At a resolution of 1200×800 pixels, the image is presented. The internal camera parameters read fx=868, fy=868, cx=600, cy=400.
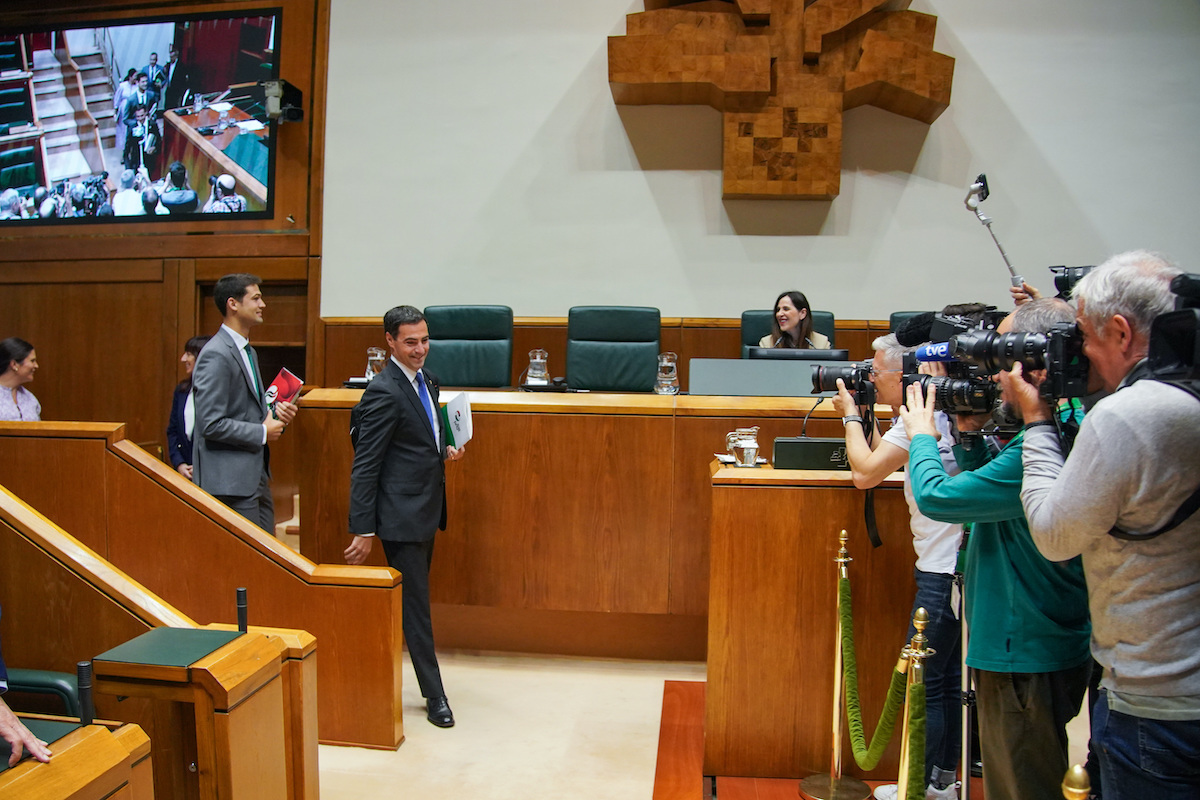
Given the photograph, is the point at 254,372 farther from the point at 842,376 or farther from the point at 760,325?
the point at 760,325

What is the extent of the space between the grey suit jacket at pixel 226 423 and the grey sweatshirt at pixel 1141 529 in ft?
7.70

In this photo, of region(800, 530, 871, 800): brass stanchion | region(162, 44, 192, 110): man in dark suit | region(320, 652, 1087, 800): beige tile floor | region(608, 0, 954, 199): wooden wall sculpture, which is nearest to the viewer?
region(800, 530, 871, 800): brass stanchion

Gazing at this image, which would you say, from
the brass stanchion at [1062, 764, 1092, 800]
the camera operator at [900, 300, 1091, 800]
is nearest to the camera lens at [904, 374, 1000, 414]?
the camera operator at [900, 300, 1091, 800]

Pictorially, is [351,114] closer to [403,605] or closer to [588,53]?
[588,53]

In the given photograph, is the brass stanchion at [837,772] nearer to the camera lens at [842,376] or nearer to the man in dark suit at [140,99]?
the camera lens at [842,376]

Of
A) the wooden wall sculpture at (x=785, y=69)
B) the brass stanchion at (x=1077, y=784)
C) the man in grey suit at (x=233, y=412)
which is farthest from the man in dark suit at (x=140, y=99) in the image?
the brass stanchion at (x=1077, y=784)

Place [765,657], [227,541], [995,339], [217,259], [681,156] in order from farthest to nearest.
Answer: [217,259] → [681,156] → [227,541] → [765,657] → [995,339]

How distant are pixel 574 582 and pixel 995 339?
199 centimetres

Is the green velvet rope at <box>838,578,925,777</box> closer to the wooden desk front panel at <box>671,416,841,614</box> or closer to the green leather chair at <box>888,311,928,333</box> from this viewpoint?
the wooden desk front panel at <box>671,416,841,614</box>

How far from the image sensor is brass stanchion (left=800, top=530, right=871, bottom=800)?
2.05 m

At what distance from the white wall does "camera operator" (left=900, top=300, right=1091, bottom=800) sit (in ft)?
13.0

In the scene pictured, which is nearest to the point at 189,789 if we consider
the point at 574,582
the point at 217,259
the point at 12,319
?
the point at 574,582

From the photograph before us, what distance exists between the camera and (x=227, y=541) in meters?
2.56

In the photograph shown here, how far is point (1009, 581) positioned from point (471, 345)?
317 cm
